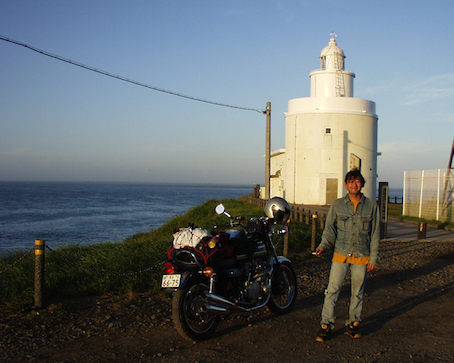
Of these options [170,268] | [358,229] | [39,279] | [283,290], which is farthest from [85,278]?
[358,229]

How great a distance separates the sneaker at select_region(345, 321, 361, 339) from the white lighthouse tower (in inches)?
941

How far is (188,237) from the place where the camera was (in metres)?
5.00

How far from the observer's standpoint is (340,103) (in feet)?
93.8

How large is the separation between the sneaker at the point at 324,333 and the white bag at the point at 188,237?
1.63 metres

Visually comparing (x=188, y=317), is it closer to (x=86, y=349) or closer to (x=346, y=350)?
(x=86, y=349)

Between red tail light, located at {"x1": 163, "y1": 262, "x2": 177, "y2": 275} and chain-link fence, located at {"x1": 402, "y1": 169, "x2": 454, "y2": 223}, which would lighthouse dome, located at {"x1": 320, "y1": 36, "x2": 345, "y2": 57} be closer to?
chain-link fence, located at {"x1": 402, "y1": 169, "x2": 454, "y2": 223}

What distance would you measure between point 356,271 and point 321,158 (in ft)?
79.5

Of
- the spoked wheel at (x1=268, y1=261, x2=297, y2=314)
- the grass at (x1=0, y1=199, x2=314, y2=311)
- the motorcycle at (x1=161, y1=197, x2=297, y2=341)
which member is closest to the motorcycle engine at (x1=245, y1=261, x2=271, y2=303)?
the motorcycle at (x1=161, y1=197, x2=297, y2=341)

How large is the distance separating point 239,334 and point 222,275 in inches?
26.8

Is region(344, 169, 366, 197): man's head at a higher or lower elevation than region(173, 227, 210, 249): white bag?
higher

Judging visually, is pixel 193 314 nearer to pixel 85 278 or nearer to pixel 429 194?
pixel 85 278

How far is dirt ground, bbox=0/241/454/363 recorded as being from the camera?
4.41 metres

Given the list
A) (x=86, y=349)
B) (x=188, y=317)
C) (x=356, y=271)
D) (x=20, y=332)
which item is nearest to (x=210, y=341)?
A: (x=188, y=317)

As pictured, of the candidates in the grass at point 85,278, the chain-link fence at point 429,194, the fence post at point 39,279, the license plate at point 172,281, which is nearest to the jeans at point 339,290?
the grass at point 85,278
